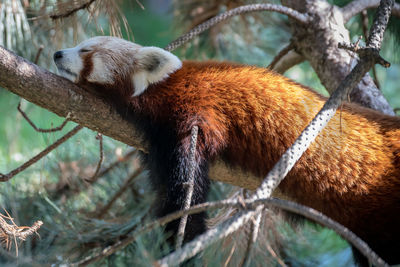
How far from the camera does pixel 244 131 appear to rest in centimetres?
212

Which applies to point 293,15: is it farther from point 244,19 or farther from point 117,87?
point 244,19

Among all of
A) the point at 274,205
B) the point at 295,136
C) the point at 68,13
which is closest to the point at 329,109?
the point at 274,205

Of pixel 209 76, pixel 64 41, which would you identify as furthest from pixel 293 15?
pixel 64 41

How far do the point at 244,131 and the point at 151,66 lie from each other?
0.61 m

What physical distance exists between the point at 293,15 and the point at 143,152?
3.99 ft

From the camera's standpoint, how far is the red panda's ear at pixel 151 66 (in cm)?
227

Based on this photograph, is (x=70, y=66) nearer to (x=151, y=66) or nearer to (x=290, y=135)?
(x=151, y=66)

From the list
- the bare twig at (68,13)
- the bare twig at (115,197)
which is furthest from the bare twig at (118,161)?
the bare twig at (68,13)

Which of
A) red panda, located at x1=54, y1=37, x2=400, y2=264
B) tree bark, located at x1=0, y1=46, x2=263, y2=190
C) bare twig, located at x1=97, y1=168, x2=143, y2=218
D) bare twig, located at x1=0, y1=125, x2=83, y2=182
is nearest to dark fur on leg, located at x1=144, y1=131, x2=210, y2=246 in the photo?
red panda, located at x1=54, y1=37, x2=400, y2=264

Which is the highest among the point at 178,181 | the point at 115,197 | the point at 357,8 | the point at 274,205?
the point at 357,8

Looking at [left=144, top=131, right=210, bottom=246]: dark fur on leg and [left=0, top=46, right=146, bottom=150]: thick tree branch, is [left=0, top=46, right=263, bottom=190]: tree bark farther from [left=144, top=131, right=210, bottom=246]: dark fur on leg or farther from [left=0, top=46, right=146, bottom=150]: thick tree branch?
[left=144, top=131, right=210, bottom=246]: dark fur on leg

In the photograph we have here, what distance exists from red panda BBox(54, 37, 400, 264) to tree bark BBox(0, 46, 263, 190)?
6cm

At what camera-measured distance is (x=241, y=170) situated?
2.19 m

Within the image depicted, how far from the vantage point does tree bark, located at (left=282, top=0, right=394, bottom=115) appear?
2691 mm
